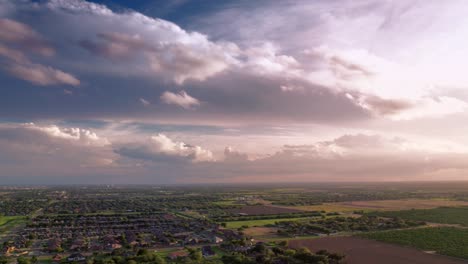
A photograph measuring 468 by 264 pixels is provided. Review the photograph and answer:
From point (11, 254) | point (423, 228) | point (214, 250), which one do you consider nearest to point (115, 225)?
point (11, 254)

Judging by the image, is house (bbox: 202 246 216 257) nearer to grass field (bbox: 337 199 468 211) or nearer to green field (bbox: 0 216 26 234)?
green field (bbox: 0 216 26 234)

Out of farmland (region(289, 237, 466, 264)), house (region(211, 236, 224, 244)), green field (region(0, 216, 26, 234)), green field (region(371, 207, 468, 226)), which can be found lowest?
green field (region(0, 216, 26, 234))

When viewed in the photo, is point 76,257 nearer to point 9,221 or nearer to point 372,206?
point 9,221

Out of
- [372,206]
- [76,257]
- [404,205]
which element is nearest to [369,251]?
[76,257]

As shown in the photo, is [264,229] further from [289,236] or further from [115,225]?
[115,225]

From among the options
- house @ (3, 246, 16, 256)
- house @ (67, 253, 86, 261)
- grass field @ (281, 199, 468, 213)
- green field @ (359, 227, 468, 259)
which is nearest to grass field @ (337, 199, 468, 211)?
grass field @ (281, 199, 468, 213)
